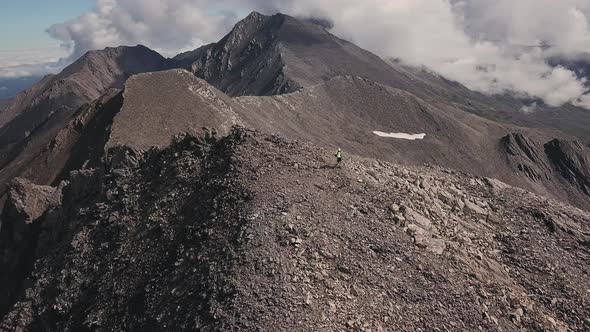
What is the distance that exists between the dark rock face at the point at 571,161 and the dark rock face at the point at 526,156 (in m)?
3.74

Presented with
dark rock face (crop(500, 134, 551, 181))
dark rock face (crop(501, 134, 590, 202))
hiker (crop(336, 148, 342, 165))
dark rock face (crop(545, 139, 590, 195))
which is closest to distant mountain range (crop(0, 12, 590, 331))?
hiker (crop(336, 148, 342, 165))

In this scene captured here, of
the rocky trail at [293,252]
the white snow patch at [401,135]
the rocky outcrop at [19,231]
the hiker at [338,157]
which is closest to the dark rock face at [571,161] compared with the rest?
the white snow patch at [401,135]

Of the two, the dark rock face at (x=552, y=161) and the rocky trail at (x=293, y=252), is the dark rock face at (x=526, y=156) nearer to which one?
the dark rock face at (x=552, y=161)

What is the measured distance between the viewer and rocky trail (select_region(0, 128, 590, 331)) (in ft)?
73.9

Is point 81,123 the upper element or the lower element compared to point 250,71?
lower

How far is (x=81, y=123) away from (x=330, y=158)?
52607mm

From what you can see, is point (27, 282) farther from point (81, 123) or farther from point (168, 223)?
point (81, 123)

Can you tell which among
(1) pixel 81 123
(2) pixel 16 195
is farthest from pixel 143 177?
(1) pixel 81 123

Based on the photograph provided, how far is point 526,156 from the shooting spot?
389 feet

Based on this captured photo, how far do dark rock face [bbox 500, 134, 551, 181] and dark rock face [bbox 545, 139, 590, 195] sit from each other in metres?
3.74

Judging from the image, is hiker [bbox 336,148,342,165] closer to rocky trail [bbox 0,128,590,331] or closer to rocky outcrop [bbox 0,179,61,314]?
rocky trail [bbox 0,128,590,331]

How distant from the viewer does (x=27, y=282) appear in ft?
108

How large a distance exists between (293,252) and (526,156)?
359 feet

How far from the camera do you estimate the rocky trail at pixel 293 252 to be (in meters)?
22.5
